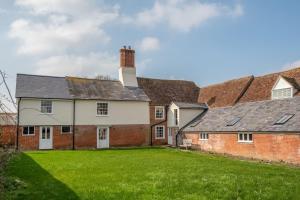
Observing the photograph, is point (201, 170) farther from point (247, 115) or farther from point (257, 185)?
point (247, 115)

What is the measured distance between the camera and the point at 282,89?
91.3ft

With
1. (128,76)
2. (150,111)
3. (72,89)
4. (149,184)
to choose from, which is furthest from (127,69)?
(149,184)

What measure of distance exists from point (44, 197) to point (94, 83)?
2798 cm

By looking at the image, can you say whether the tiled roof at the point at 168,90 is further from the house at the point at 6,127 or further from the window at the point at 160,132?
the house at the point at 6,127

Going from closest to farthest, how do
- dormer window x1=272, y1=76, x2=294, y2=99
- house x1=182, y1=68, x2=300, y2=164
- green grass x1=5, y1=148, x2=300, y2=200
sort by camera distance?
green grass x1=5, y1=148, x2=300, y2=200 → house x1=182, y1=68, x2=300, y2=164 → dormer window x1=272, y1=76, x2=294, y2=99

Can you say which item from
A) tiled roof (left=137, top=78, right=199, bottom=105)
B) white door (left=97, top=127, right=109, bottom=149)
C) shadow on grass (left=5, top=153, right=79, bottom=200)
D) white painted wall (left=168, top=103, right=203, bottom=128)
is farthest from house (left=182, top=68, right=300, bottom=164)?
shadow on grass (left=5, top=153, right=79, bottom=200)

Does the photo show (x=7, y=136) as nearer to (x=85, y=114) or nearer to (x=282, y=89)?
(x=282, y=89)

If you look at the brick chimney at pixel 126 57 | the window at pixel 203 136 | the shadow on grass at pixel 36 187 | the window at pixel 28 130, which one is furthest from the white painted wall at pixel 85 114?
the shadow on grass at pixel 36 187

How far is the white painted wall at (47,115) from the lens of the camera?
3114 centimetres

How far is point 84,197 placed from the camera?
10.0 metres

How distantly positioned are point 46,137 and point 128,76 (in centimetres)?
1228

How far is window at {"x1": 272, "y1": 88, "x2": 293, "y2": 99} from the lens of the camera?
88.4 feet

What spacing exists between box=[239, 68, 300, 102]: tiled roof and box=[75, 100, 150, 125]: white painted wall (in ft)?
37.0

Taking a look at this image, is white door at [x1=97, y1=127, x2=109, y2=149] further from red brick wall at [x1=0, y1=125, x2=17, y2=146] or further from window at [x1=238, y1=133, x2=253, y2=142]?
red brick wall at [x1=0, y1=125, x2=17, y2=146]
